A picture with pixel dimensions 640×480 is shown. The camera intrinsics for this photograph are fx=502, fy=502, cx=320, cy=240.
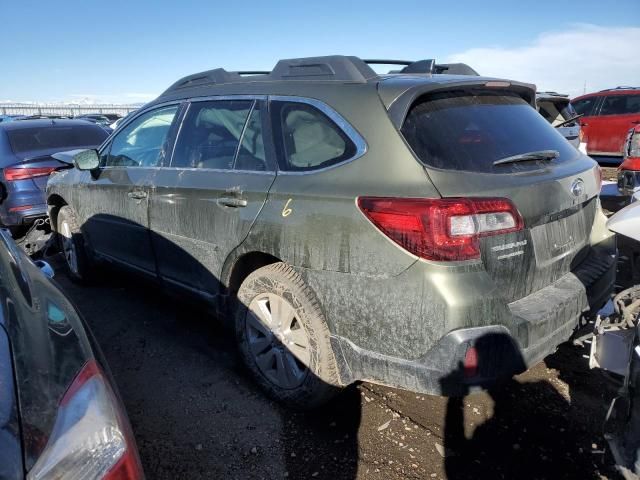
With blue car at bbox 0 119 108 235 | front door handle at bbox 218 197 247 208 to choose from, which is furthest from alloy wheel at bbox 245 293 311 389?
blue car at bbox 0 119 108 235

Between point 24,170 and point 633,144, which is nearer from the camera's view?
point 633,144

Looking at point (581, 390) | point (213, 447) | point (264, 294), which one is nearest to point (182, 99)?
point (264, 294)

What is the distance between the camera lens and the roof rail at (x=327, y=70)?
104 inches

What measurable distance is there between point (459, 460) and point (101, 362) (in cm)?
174

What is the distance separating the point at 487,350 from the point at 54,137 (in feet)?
21.3

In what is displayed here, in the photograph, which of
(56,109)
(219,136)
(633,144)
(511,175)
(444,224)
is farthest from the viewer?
(56,109)

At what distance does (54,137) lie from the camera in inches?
263

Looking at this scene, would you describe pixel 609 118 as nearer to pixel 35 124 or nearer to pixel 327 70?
pixel 327 70

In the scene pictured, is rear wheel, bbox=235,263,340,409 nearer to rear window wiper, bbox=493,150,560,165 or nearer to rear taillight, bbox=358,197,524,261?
rear taillight, bbox=358,197,524,261

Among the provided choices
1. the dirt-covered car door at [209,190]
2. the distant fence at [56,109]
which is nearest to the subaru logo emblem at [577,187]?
the dirt-covered car door at [209,190]

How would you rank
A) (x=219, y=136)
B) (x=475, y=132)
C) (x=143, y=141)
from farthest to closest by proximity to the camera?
(x=143, y=141) → (x=219, y=136) → (x=475, y=132)

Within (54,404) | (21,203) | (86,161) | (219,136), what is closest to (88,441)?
(54,404)

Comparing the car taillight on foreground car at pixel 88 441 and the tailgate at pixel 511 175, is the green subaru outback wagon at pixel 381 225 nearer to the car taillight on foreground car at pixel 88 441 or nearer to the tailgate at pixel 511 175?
the tailgate at pixel 511 175

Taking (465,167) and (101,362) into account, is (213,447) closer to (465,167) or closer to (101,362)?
(101,362)
